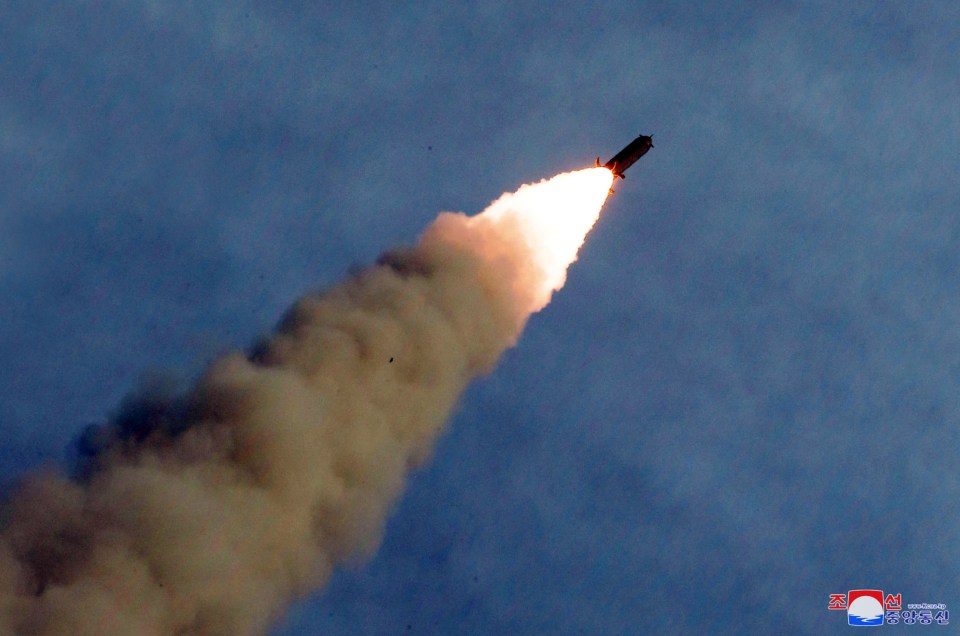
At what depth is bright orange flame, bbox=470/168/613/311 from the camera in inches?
3238

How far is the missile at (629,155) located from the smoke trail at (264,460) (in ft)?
2.98

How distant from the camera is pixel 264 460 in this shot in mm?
73625

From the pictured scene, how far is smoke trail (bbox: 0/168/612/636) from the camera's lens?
70.8m

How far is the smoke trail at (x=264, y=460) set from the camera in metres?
70.8

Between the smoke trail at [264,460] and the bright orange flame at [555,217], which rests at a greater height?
the bright orange flame at [555,217]

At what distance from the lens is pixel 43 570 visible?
233 feet

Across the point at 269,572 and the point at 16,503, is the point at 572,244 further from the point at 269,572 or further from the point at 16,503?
the point at 16,503

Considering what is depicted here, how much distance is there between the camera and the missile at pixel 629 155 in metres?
80.6

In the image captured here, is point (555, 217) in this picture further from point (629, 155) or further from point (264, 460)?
point (264, 460)

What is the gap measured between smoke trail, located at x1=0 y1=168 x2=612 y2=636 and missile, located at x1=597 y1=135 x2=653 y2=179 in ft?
2.98

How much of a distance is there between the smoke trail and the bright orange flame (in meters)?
0.37

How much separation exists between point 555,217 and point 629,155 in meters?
5.16

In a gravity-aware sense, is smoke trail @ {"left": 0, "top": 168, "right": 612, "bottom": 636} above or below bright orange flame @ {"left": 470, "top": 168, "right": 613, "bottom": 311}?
below

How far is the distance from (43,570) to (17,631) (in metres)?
3.11
